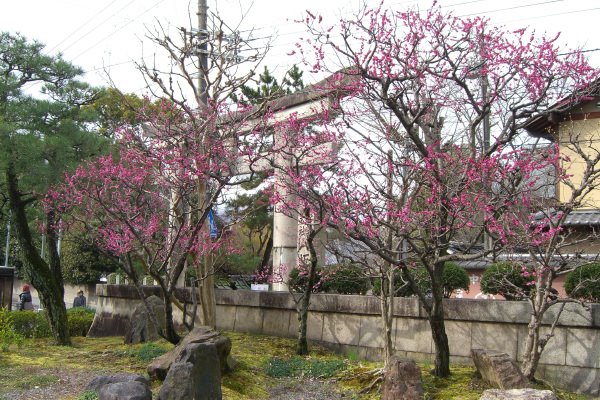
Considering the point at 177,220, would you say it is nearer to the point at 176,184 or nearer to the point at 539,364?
the point at 176,184

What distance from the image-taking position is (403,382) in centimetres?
801

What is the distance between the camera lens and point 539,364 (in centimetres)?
913

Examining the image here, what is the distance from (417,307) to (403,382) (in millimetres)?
2526

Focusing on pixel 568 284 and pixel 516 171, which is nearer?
pixel 516 171

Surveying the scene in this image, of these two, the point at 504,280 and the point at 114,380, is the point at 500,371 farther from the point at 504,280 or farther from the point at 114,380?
the point at 114,380

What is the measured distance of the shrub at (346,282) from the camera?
11.9 metres

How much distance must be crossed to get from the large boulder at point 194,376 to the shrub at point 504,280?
4.37 metres

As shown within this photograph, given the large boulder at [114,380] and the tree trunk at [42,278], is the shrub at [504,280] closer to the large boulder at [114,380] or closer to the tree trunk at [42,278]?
the large boulder at [114,380]

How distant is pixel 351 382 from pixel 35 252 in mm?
7680

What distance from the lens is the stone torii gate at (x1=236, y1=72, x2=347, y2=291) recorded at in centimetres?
1007

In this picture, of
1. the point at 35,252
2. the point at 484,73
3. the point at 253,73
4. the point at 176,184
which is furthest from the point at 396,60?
the point at 35,252

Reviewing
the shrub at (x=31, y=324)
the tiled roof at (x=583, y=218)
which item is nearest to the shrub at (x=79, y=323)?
the shrub at (x=31, y=324)

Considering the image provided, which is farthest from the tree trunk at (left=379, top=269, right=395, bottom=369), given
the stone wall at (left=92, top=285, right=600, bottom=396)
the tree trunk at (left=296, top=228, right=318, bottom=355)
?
the tree trunk at (left=296, top=228, right=318, bottom=355)

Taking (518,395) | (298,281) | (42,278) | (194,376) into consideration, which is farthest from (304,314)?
(42,278)
